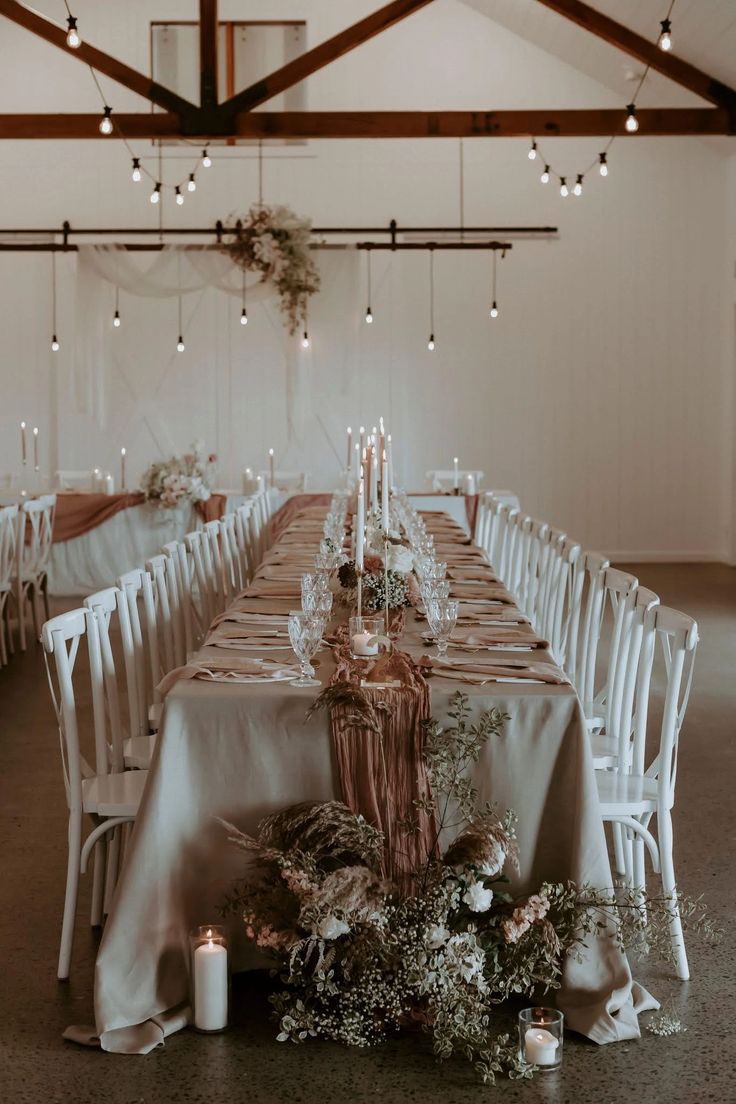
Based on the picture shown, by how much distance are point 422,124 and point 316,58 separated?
91cm

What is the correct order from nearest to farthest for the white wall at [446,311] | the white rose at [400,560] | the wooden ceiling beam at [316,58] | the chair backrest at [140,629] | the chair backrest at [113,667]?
1. the chair backrest at [113,667]
2. the chair backrest at [140,629]
3. the white rose at [400,560]
4. the wooden ceiling beam at [316,58]
5. the white wall at [446,311]

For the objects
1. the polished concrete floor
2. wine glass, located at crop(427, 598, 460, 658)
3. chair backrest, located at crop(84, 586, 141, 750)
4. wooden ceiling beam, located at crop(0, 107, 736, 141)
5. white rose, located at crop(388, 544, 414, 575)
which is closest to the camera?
the polished concrete floor

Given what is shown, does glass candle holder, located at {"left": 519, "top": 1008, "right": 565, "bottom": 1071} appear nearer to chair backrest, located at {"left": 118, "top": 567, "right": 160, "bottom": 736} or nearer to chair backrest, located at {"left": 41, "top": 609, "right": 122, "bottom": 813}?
chair backrest, located at {"left": 41, "top": 609, "right": 122, "bottom": 813}

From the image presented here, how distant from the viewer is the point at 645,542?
12711mm

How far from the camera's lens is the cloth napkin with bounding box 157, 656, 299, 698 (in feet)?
10.6

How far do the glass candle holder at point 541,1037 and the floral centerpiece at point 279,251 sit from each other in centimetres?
789

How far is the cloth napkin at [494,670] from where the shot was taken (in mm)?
3209

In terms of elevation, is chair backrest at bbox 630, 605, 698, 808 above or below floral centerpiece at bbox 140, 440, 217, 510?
below

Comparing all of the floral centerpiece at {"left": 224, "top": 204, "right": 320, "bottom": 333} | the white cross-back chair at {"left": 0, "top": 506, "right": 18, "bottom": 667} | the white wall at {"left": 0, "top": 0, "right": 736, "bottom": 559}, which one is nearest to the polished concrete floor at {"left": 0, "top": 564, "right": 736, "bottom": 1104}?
the white cross-back chair at {"left": 0, "top": 506, "right": 18, "bottom": 667}

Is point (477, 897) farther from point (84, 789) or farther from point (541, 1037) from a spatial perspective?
point (84, 789)

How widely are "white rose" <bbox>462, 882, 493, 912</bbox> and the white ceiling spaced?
25.0 feet

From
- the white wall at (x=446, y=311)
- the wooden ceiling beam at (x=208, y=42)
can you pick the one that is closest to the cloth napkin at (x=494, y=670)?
the wooden ceiling beam at (x=208, y=42)

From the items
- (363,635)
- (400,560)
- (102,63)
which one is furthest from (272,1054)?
(102,63)

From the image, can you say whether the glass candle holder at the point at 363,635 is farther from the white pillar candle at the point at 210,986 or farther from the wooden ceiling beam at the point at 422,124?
the wooden ceiling beam at the point at 422,124
